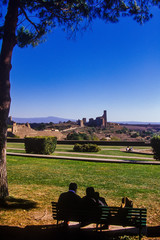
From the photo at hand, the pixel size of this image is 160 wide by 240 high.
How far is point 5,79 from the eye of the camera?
5.61m

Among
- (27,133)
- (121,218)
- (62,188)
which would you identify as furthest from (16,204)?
(27,133)

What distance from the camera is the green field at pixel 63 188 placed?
4.62m

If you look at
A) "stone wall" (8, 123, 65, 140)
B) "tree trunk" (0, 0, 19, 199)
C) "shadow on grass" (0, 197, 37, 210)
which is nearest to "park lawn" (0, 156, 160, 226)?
"shadow on grass" (0, 197, 37, 210)

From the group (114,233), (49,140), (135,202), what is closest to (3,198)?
(114,233)

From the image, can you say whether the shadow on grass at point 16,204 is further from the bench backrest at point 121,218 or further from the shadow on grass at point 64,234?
the bench backrest at point 121,218

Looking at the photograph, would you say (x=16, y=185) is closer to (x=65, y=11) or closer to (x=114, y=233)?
(x=114, y=233)

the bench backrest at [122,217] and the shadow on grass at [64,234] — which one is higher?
the bench backrest at [122,217]

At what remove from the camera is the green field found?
4625 millimetres

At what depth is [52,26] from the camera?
8.13m

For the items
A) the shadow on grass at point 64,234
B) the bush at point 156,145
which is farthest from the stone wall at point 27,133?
the shadow on grass at point 64,234

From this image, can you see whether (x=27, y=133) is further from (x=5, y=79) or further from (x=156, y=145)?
(x=5, y=79)

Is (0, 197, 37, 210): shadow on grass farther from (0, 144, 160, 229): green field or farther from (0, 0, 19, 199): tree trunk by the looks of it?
(0, 0, 19, 199): tree trunk

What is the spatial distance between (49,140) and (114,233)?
13357 mm

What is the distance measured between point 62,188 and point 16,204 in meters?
1.93
